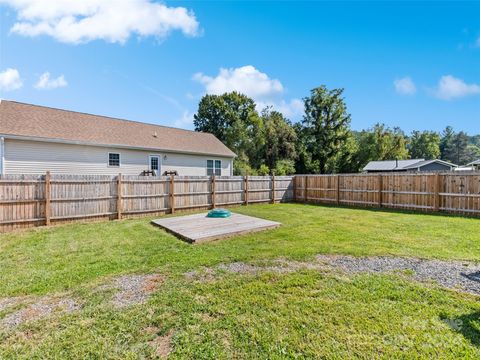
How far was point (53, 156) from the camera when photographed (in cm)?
1171

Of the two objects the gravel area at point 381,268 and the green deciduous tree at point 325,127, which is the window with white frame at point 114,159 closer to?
the gravel area at point 381,268

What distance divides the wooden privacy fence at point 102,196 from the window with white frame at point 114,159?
4.86 metres

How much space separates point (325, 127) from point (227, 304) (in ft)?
101

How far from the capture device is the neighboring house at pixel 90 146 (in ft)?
36.0

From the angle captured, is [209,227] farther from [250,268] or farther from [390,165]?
[390,165]

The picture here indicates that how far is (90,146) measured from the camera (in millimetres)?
12680

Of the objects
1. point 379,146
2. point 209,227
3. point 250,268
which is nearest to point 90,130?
point 209,227

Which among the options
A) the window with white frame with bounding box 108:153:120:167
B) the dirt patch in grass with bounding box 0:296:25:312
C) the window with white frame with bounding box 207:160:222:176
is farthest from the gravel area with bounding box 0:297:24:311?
the window with white frame with bounding box 207:160:222:176

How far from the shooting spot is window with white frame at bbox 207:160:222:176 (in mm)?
17469

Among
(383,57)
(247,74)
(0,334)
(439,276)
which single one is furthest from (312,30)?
(0,334)

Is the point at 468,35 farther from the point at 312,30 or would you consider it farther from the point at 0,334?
the point at 0,334

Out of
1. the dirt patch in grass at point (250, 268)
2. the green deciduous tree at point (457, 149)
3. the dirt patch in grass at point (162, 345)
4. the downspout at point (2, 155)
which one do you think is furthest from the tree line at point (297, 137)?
the green deciduous tree at point (457, 149)

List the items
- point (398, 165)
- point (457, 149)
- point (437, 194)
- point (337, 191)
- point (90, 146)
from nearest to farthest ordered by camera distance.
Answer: point (437, 194) < point (90, 146) < point (337, 191) < point (398, 165) < point (457, 149)

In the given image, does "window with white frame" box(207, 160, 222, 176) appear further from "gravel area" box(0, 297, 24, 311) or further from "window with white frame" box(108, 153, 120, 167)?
"gravel area" box(0, 297, 24, 311)
